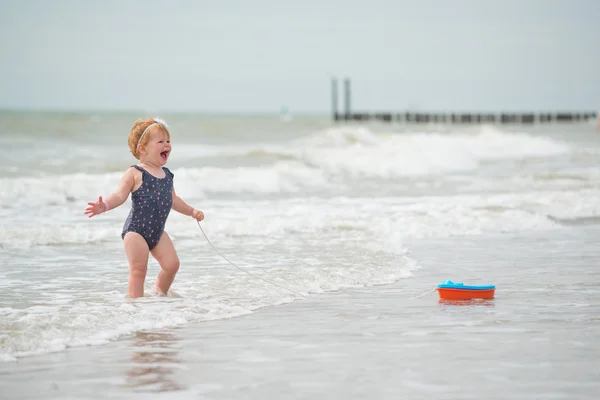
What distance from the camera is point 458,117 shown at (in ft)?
298

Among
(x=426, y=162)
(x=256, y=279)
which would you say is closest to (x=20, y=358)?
(x=256, y=279)

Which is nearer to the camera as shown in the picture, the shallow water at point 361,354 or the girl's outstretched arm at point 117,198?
the shallow water at point 361,354

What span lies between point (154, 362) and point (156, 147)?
205 cm

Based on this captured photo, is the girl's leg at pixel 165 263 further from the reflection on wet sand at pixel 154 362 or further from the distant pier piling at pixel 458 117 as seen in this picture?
the distant pier piling at pixel 458 117

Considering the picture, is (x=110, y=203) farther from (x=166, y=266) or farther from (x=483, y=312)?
(x=483, y=312)

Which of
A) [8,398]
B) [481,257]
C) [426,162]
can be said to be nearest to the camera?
[8,398]

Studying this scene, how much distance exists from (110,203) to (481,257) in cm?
381

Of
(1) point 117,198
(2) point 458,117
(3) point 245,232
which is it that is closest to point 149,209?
(1) point 117,198

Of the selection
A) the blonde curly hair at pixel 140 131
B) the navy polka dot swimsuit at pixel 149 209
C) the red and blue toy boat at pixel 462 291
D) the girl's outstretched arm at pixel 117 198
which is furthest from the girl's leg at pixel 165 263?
the red and blue toy boat at pixel 462 291

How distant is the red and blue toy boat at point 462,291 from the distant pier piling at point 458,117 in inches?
3275

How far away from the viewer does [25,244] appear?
9109 mm

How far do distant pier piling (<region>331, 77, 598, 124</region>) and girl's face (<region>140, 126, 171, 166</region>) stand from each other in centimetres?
8355

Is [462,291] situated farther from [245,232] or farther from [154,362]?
[245,232]

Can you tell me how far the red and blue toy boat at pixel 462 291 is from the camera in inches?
235
